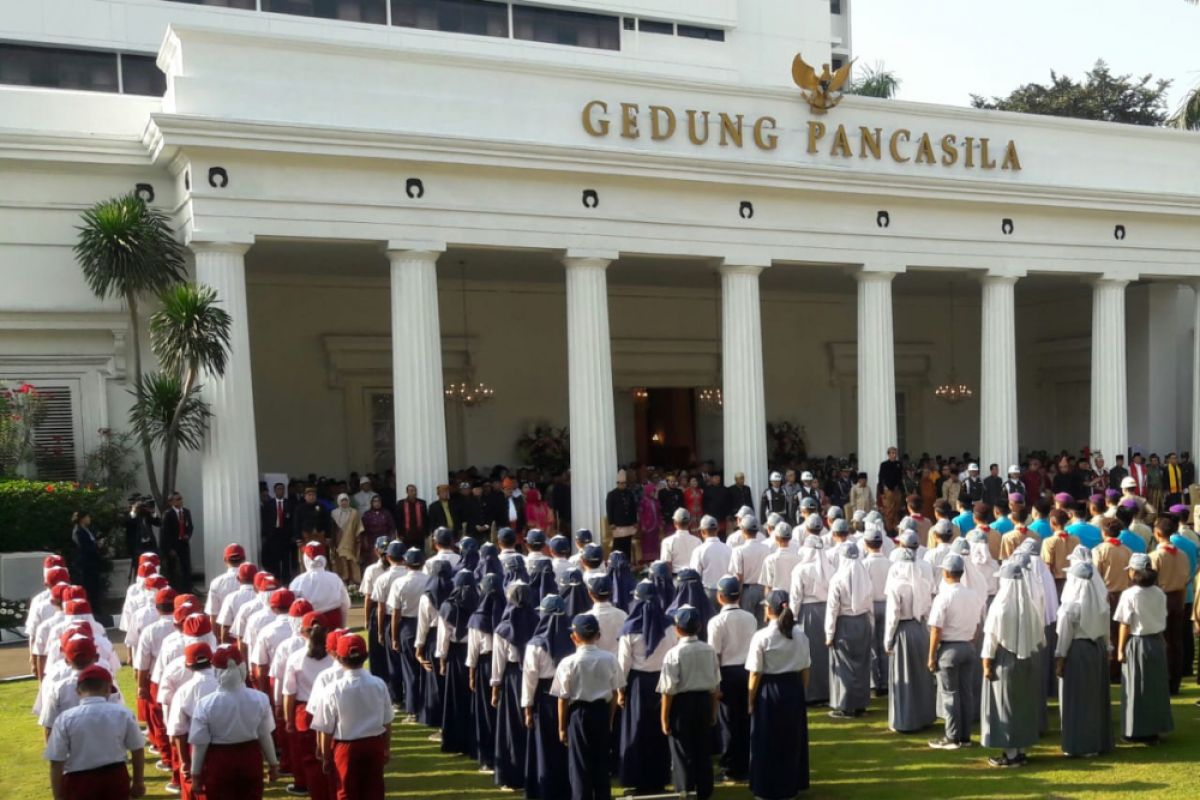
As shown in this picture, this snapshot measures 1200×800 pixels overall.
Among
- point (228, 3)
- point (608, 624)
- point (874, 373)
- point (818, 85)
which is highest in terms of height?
point (228, 3)

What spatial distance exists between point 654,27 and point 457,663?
20.7 meters

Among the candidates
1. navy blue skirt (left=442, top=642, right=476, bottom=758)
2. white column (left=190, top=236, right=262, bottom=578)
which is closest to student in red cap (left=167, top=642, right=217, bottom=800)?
navy blue skirt (left=442, top=642, right=476, bottom=758)

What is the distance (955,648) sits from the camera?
30.3 ft

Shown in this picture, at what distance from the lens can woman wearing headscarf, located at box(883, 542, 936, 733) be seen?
387 inches

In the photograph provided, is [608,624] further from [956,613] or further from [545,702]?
[956,613]

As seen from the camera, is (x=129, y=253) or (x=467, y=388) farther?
(x=467, y=388)

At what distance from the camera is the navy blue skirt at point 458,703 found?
974 centimetres

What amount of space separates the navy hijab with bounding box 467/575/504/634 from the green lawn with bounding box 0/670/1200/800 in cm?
127

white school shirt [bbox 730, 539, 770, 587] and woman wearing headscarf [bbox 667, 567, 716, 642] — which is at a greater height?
woman wearing headscarf [bbox 667, 567, 716, 642]

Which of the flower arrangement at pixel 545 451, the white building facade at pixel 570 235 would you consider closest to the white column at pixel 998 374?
the white building facade at pixel 570 235

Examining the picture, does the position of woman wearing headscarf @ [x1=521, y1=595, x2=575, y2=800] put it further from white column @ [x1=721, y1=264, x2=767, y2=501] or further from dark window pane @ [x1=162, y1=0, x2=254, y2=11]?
dark window pane @ [x1=162, y1=0, x2=254, y2=11]

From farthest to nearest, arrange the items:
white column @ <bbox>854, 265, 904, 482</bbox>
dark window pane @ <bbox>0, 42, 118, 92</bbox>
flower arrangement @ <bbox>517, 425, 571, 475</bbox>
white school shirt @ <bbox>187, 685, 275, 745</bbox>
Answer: flower arrangement @ <bbox>517, 425, 571, 475</bbox>, dark window pane @ <bbox>0, 42, 118, 92</bbox>, white column @ <bbox>854, 265, 904, 482</bbox>, white school shirt @ <bbox>187, 685, 275, 745</bbox>

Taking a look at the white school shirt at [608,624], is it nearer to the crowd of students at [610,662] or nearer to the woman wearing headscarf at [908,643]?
the crowd of students at [610,662]

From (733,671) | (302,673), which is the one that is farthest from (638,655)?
(302,673)
